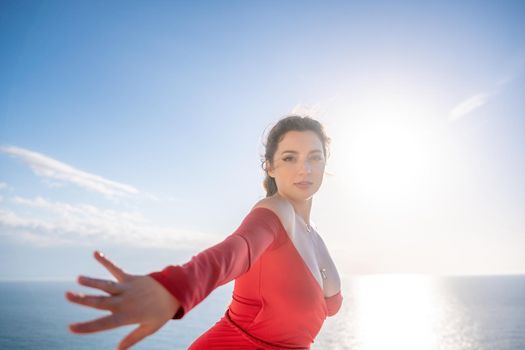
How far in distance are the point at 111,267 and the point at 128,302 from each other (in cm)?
19

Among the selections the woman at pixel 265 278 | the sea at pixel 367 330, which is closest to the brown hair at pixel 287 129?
the woman at pixel 265 278

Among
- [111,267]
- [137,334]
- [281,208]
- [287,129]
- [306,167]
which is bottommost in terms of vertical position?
[137,334]

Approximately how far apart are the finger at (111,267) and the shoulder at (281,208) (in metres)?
1.27

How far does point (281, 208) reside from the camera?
262 centimetres

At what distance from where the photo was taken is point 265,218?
7.89ft

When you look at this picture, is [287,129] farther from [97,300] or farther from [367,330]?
[367,330]

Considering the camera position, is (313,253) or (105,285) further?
(313,253)

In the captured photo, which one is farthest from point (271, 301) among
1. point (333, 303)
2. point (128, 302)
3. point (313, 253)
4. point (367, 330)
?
point (367, 330)

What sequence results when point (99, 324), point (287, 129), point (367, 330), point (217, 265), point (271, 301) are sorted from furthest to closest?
1. point (367, 330)
2. point (287, 129)
3. point (271, 301)
4. point (217, 265)
5. point (99, 324)

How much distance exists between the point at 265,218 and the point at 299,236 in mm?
597

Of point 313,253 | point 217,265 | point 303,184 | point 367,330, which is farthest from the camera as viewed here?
point 367,330

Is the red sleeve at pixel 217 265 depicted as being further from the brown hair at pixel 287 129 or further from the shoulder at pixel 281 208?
the brown hair at pixel 287 129

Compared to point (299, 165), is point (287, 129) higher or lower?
higher

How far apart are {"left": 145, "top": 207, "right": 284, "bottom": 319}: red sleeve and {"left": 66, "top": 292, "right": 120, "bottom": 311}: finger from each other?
174 millimetres
